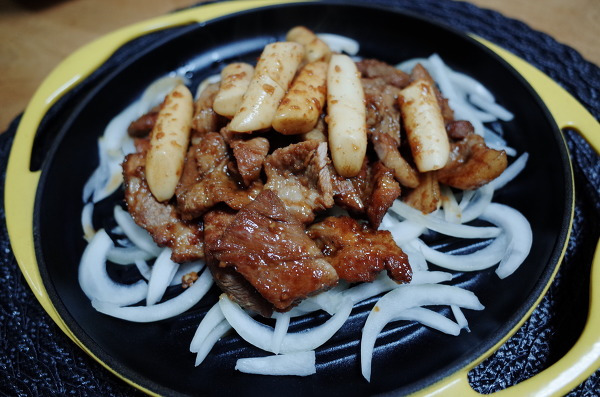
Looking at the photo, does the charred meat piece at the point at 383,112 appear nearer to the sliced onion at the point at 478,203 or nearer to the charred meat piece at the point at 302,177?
the charred meat piece at the point at 302,177

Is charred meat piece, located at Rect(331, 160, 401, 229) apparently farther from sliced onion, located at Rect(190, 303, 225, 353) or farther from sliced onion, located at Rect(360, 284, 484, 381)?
sliced onion, located at Rect(190, 303, 225, 353)

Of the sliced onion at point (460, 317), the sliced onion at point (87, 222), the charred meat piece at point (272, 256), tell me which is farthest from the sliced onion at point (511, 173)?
the sliced onion at point (87, 222)

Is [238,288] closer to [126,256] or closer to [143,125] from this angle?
[126,256]

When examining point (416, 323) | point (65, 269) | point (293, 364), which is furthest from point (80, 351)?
point (416, 323)

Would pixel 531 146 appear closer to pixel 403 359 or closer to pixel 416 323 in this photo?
pixel 416 323

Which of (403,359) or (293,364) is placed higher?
(403,359)

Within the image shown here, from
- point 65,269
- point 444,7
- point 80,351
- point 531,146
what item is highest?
point 444,7

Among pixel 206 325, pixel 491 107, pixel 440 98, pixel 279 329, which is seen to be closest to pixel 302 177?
pixel 279 329
